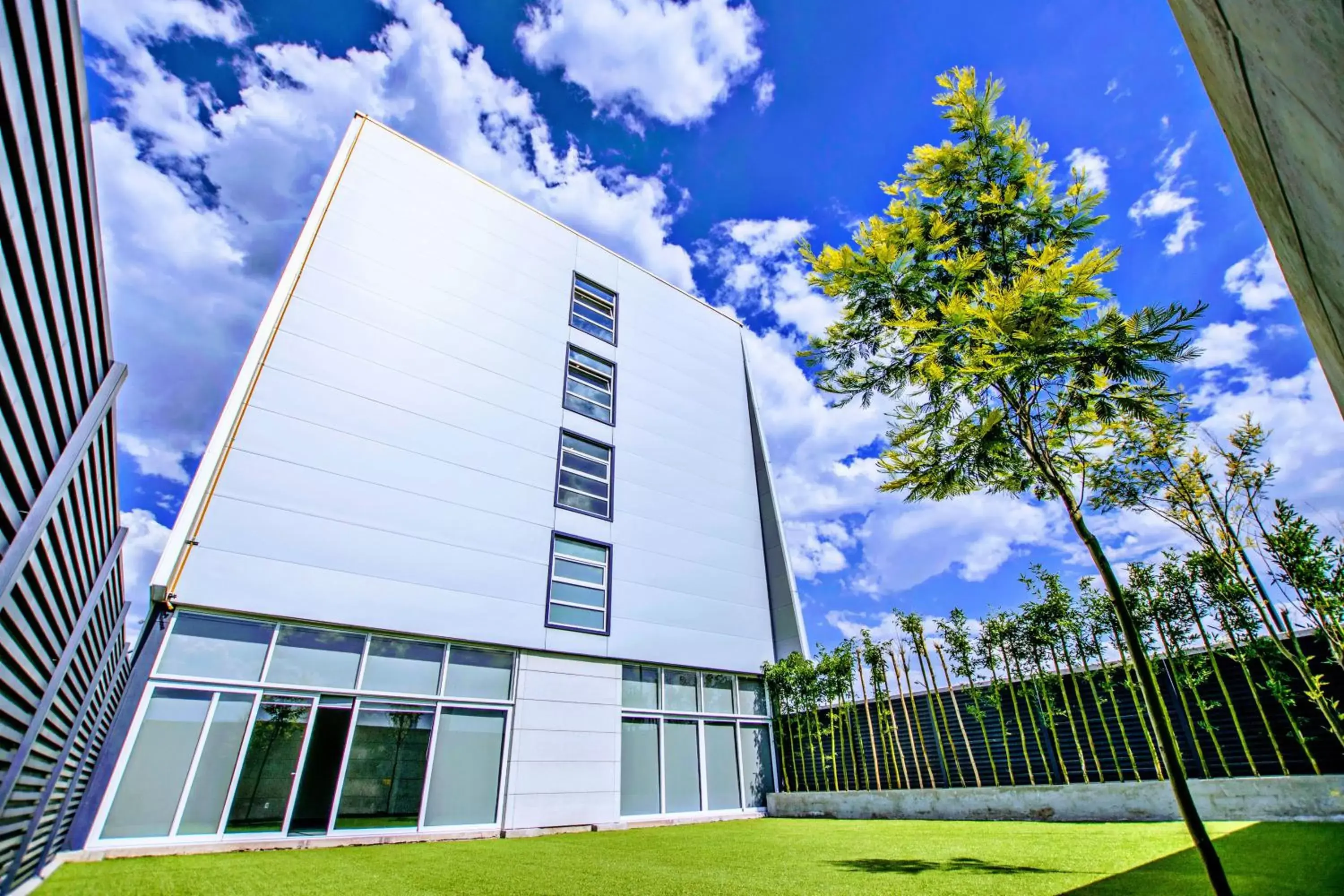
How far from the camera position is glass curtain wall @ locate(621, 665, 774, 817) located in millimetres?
10070

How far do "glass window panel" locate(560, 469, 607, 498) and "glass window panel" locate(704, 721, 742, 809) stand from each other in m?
5.32

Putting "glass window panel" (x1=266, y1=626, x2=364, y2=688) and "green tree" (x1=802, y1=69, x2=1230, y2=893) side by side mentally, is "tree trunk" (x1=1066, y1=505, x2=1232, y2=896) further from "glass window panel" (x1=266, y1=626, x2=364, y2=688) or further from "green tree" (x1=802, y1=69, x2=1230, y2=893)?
"glass window panel" (x1=266, y1=626, x2=364, y2=688)

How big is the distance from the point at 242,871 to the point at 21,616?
462cm

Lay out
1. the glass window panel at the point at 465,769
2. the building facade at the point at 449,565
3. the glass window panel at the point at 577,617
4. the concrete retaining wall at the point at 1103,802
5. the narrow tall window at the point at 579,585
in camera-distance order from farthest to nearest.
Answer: the narrow tall window at the point at 579,585
the glass window panel at the point at 577,617
the glass window panel at the point at 465,769
the building facade at the point at 449,565
the concrete retaining wall at the point at 1103,802

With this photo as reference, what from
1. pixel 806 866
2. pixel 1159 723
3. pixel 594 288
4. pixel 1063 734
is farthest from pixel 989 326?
pixel 594 288

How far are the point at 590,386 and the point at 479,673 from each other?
653 cm

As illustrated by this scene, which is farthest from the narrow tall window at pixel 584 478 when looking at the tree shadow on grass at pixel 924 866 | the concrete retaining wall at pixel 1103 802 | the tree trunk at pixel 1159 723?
the tree trunk at pixel 1159 723

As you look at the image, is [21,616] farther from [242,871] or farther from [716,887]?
[242,871]

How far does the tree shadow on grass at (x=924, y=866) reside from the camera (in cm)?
405

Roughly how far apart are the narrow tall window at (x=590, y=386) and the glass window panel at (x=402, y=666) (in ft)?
18.1

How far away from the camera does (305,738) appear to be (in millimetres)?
7133

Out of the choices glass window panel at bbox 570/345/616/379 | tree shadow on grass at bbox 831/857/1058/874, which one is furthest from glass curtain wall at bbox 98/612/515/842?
glass window panel at bbox 570/345/616/379

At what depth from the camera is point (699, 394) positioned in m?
14.8

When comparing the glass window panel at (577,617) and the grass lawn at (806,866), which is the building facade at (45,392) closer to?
the grass lawn at (806,866)
